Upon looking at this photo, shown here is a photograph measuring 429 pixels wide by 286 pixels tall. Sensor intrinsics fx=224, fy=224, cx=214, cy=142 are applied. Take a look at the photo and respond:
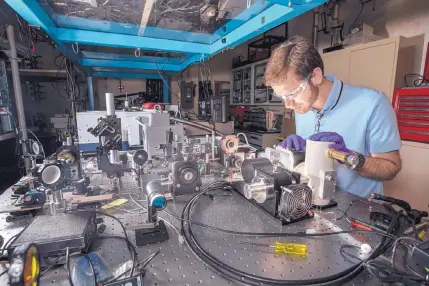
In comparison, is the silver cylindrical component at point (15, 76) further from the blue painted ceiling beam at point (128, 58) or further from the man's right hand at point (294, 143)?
the man's right hand at point (294, 143)

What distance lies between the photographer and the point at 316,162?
719mm

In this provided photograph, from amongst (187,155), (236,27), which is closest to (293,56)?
(236,27)

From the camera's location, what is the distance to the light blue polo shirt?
1071 millimetres

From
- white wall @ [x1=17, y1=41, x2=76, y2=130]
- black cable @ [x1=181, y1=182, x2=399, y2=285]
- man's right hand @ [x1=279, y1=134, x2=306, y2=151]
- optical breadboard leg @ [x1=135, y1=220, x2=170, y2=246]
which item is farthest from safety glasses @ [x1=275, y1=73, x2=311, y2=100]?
white wall @ [x1=17, y1=41, x2=76, y2=130]

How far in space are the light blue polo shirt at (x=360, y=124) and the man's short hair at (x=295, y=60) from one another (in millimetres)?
258

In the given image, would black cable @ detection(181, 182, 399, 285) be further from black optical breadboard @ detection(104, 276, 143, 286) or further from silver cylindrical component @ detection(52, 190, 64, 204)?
silver cylindrical component @ detection(52, 190, 64, 204)

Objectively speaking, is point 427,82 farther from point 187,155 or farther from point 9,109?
point 9,109

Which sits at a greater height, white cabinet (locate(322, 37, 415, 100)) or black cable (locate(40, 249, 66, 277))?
white cabinet (locate(322, 37, 415, 100))

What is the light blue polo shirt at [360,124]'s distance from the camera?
1.07m

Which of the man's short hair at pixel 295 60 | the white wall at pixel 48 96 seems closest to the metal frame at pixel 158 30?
the man's short hair at pixel 295 60

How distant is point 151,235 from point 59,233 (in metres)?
0.22

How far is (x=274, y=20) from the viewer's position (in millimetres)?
1074

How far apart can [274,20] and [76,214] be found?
1.13 meters

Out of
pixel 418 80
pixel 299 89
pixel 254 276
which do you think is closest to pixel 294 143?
pixel 299 89
